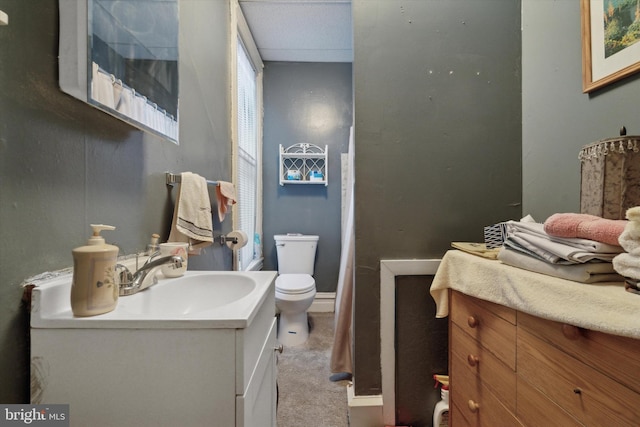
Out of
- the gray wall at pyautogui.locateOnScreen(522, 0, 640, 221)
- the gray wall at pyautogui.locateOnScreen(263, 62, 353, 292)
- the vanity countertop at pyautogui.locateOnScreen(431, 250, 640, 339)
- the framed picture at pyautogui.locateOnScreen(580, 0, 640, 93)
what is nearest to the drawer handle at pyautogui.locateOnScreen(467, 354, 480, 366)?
the vanity countertop at pyautogui.locateOnScreen(431, 250, 640, 339)

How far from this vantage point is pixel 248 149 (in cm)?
Result: 227

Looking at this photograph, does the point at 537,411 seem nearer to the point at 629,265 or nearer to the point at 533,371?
the point at 533,371

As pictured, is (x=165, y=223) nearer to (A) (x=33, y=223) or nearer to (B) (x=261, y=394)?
(A) (x=33, y=223)

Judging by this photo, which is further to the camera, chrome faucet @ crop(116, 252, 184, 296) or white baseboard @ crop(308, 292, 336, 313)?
white baseboard @ crop(308, 292, 336, 313)

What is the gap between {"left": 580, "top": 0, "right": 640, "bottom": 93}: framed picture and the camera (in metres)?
0.74

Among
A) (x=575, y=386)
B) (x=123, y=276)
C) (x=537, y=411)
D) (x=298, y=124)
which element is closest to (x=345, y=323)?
(x=537, y=411)

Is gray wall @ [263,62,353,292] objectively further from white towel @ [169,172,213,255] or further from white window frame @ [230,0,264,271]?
white towel @ [169,172,213,255]

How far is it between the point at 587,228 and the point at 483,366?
1.81 ft

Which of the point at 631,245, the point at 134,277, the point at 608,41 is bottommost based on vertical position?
the point at 134,277

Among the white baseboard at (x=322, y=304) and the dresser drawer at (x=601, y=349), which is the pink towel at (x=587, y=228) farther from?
the white baseboard at (x=322, y=304)

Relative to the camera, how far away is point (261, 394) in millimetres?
686

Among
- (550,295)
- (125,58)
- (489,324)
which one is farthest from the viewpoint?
(489,324)

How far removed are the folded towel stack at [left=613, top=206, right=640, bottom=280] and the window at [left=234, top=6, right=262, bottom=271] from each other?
68.6 inches

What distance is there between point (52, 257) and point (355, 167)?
1065 mm
